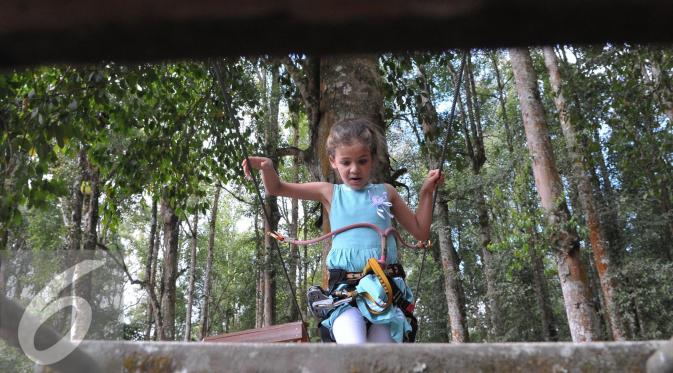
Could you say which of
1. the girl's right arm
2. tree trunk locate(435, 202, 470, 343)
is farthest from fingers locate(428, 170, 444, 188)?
tree trunk locate(435, 202, 470, 343)

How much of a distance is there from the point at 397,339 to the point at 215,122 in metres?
4.37

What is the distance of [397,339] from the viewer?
7.96 feet

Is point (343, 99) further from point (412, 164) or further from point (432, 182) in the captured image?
point (412, 164)

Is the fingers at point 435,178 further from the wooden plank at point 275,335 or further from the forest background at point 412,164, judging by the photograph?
the wooden plank at point 275,335

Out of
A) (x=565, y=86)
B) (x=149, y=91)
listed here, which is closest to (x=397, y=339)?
(x=149, y=91)

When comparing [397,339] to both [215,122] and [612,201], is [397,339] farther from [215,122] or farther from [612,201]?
[612,201]

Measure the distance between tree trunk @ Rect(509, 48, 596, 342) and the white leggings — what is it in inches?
195

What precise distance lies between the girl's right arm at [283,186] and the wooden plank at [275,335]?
25.9 inches

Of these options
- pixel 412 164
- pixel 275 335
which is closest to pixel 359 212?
pixel 275 335

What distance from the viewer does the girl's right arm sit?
270 centimetres

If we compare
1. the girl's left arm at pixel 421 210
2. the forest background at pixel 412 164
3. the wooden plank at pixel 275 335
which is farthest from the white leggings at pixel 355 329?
the forest background at pixel 412 164

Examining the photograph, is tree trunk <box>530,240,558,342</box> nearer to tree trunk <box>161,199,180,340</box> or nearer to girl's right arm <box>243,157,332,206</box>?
tree trunk <box>161,199,180,340</box>

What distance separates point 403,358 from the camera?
3.32ft

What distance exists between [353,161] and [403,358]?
5.67ft
